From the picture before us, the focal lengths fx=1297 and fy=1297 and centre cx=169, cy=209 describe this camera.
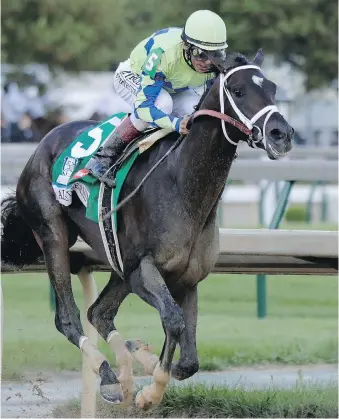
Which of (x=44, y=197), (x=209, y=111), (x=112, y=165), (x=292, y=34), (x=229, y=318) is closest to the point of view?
(x=209, y=111)

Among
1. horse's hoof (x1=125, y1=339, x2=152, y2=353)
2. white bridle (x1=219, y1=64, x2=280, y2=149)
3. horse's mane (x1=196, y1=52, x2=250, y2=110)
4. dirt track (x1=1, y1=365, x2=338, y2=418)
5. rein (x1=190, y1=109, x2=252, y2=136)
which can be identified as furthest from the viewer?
dirt track (x1=1, y1=365, x2=338, y2=418)

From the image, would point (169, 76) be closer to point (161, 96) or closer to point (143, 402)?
point (161, 96)

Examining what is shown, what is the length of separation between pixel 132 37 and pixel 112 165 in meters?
26.1

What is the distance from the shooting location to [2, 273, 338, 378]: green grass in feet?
28.9

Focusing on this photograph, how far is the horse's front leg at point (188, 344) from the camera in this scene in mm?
6418

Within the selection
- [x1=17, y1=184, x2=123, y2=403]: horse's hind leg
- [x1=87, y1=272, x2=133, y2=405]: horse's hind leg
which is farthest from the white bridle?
[x1=17, y1=184, x2=123, y2=403]: horse's hind leg

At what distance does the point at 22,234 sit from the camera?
7.84m

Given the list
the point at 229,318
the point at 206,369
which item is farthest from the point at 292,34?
the point at 206,369

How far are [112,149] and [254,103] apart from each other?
116 cm

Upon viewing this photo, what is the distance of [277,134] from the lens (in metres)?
5.77

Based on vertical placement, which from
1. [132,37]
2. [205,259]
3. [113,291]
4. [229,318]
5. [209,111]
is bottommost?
[132,37]

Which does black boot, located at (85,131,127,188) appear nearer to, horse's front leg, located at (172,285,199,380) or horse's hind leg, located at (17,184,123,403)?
horse's hind leg, located at (17,184,123,403)

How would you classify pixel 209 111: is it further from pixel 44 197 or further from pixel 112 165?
pixel 44 197

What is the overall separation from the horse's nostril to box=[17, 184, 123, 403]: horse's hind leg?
1838 mm
